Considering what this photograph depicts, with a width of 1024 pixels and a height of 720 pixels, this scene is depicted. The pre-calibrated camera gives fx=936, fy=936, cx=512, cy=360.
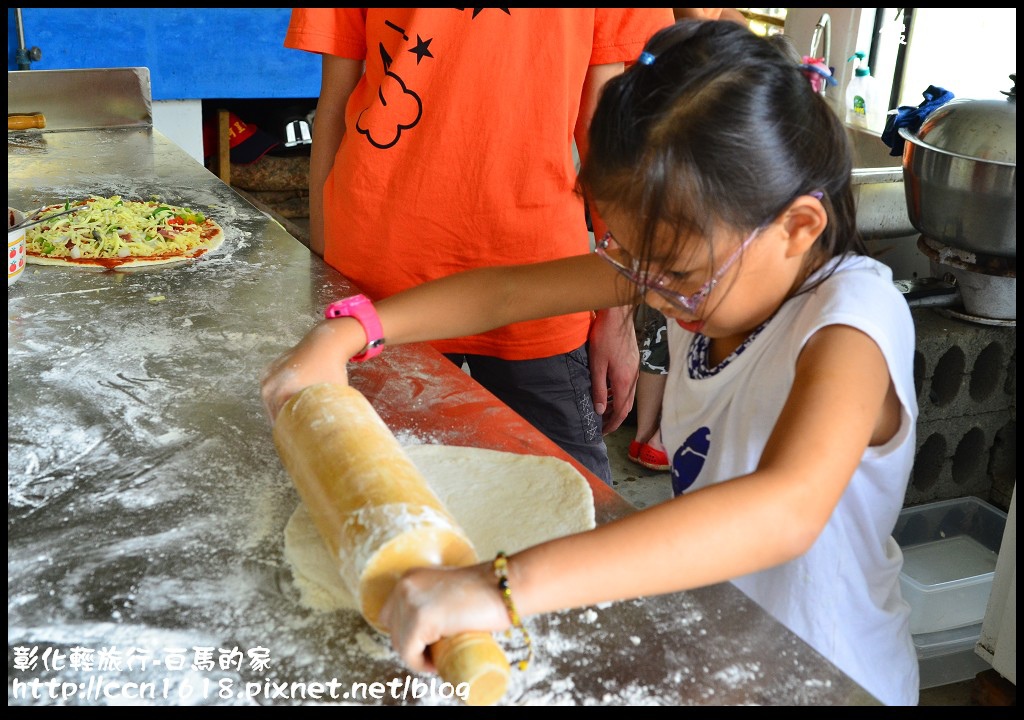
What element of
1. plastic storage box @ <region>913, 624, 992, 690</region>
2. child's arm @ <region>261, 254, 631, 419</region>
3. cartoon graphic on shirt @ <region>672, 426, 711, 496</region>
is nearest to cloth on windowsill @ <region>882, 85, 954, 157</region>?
plastic storage box @ <region>913, 624, 992, 690</region>

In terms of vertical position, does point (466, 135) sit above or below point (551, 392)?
above

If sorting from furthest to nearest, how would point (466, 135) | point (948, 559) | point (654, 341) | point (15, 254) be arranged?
point (654, 341) < point (948, 559) < point (15, 254) < point (466, 135)

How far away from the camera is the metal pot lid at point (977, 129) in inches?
98.7

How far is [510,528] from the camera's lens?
1.29 metres

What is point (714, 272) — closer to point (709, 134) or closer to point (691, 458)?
point (709, 134)

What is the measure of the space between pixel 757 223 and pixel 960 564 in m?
2.09

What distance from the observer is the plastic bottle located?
4164 mm

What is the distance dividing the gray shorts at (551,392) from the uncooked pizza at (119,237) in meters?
0.77

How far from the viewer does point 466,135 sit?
1.88 metres

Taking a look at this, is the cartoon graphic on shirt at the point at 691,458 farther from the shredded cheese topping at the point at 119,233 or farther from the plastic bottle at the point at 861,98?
the plastic bottle at the point at 861,98

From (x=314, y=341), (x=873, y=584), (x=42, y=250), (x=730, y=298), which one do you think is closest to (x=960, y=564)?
(x=873, y=584)

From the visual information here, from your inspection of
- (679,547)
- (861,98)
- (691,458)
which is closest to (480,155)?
(691,458)

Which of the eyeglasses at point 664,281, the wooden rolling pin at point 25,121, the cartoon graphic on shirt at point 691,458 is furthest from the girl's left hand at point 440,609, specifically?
the wooden rolling pin at point 25,121

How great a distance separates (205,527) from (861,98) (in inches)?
149
